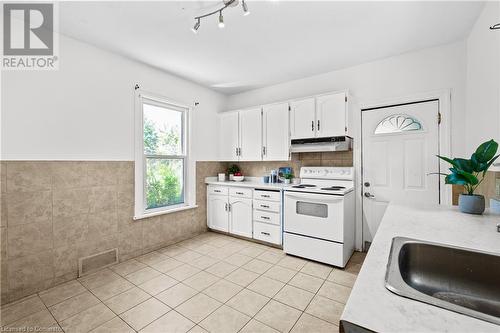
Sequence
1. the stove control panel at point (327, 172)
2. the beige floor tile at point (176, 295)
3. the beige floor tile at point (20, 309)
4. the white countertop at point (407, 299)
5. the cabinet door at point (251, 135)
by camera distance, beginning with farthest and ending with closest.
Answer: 1. the cabinet door at point (251, 135)
2. the stove control panel at point (327, 172)
3. the beige floor tile at point (176, 295)
4. the beige floor tile at point (20, 309)
5. the white countertop at point (407, 299)

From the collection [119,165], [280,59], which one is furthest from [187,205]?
[280,59]

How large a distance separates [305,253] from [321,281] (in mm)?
514

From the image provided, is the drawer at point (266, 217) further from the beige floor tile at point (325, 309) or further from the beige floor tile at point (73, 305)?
the beige floor tile at point (73, 305)

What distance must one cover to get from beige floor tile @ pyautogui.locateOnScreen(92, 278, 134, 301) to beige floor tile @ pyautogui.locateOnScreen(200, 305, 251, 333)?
99 cm

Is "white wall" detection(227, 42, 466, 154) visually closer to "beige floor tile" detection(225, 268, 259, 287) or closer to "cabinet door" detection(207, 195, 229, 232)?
"cabinet door" detection(207, 195, 229, 232)

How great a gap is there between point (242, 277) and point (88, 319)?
54.4 inches

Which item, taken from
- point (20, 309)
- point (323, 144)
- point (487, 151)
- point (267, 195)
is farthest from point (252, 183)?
point (20, 309)

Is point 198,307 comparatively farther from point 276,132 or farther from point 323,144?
point 276,132

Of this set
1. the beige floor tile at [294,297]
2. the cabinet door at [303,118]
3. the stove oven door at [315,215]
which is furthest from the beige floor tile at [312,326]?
the cabinet door at [303,118]

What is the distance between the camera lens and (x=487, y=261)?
0.87 metres

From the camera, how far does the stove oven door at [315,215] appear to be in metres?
2.60

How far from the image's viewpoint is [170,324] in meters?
1.70

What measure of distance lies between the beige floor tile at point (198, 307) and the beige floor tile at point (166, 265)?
2.33ft

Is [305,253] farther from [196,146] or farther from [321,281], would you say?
[196,146]
